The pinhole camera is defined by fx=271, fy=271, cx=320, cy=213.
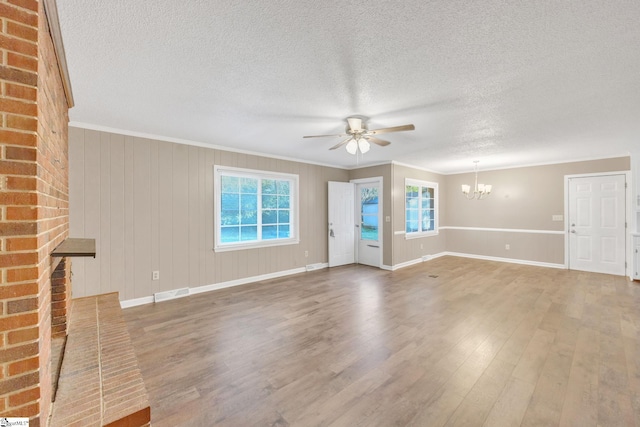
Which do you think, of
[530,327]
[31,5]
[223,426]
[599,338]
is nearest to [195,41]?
[31,5]

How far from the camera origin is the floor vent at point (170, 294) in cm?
395

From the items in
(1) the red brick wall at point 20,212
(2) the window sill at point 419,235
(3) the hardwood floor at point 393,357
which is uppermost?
(1) the red brick wall at point 20,212

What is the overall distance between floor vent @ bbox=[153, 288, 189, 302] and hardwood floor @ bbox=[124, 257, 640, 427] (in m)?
0.22

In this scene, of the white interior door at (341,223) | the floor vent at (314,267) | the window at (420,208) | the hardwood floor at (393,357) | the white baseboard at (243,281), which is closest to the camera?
the hardwood floor at (393,357)

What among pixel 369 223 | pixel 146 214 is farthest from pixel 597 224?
pixel 146 214

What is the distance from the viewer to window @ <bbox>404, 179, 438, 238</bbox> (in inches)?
264

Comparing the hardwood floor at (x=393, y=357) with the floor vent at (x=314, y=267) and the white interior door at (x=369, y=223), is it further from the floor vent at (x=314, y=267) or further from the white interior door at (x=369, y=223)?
the white interior door at (x=369, y=223)

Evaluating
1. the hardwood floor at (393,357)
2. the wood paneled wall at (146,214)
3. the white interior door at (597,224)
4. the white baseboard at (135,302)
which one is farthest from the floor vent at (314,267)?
the white interior door at (597,224)

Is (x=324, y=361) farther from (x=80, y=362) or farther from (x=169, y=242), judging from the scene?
(x=169, y=242)

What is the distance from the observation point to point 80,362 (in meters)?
1.76

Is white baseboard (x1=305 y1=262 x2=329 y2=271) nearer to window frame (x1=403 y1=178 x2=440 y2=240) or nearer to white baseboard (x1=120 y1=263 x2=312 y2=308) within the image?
white baseboard (x1=120 y1=263 x2=312 y2=308)

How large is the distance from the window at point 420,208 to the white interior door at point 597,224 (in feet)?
9.22

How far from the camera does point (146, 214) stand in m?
3.91

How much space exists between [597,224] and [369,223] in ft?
15.1
